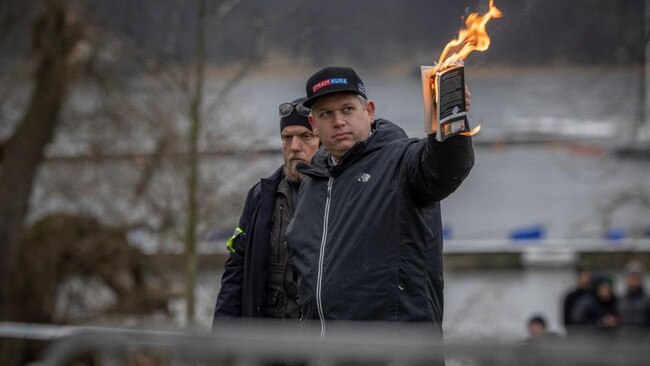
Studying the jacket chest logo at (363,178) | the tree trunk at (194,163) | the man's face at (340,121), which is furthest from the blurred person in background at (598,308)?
the jacket chest logo at (363,178)

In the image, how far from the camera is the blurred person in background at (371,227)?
4590 millimetres

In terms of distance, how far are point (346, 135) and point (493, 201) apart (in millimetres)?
39311

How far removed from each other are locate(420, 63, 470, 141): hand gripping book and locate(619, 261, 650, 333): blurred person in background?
28.6 ft

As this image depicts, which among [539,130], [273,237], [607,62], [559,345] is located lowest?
[559,345]

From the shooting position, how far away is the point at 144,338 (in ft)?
11.7

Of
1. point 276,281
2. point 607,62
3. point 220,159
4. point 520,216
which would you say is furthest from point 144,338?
point 520,216

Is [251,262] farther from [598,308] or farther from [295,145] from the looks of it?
[598,308]

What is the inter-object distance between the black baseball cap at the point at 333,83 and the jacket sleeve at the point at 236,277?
94 centimetres

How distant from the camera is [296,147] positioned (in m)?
5.82

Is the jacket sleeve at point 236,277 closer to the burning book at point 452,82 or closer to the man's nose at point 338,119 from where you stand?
the man's nose at point 338,119

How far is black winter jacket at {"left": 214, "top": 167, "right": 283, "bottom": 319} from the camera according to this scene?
18.4 ft

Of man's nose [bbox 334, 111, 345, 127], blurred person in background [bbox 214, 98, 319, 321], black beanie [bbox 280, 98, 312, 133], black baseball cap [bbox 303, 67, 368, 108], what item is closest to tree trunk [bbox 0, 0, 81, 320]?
black beanie [bbox 280, 98, 312, 133]

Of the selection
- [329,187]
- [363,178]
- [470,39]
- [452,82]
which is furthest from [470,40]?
[329,187]

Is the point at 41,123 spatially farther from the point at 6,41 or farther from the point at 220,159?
the point at 220,159
